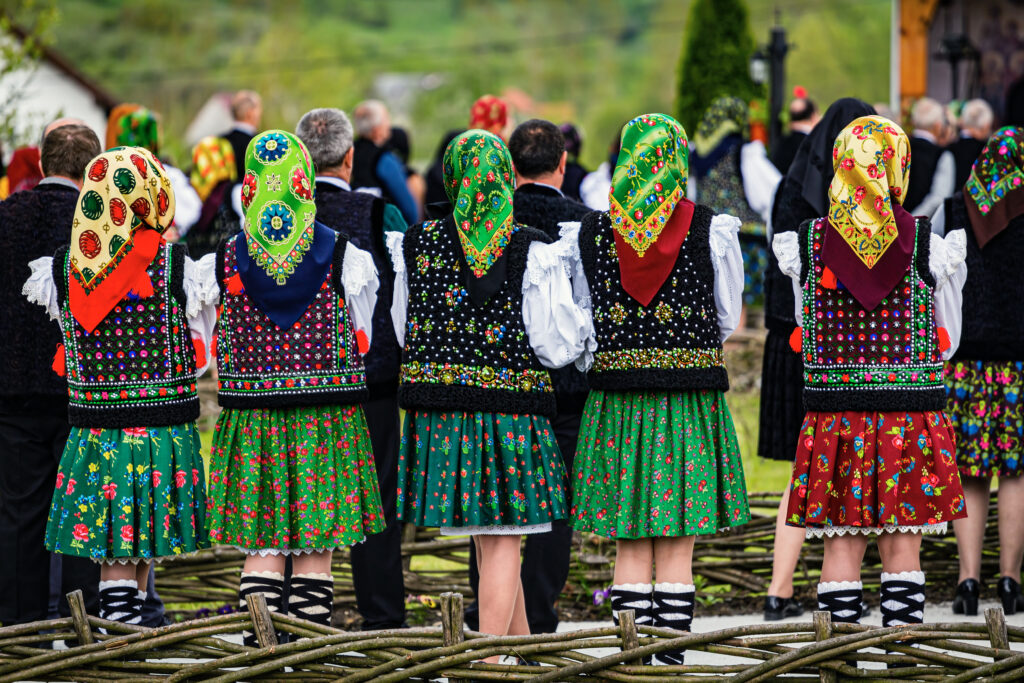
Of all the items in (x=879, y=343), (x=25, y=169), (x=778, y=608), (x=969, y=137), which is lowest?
(x=778, y=608)

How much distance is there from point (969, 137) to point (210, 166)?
476 cm

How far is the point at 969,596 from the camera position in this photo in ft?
15.9

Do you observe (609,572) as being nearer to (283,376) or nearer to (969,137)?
(283,376)

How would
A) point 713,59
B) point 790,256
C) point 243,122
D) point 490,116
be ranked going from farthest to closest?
point 713,59
point 243,122
point 490,116
point 790,256

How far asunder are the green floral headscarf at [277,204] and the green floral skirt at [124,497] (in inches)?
25.5

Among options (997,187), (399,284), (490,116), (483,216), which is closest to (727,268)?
(483,216)

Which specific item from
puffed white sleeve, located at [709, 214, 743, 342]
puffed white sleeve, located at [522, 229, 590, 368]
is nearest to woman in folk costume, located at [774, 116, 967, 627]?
puffed white sleeve, located at [709, 214, 743, 342]

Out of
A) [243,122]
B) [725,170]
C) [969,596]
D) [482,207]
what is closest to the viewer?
[482,207]

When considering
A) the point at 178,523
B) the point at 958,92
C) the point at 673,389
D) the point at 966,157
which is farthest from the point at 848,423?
the point at 958,92

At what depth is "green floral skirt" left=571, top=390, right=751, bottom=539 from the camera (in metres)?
3.90

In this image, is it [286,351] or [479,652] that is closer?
[479,652]

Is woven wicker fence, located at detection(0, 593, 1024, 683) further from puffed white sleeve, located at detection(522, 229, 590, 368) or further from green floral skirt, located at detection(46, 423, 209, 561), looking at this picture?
puffed white sleeve, located at detection(522, 229, 590, 368)

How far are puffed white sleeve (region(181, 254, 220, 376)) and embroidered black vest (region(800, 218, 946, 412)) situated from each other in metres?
1.79

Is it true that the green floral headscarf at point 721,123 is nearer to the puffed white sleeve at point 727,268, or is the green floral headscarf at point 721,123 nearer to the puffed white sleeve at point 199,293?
the puffed white sleeve at point 727,268
